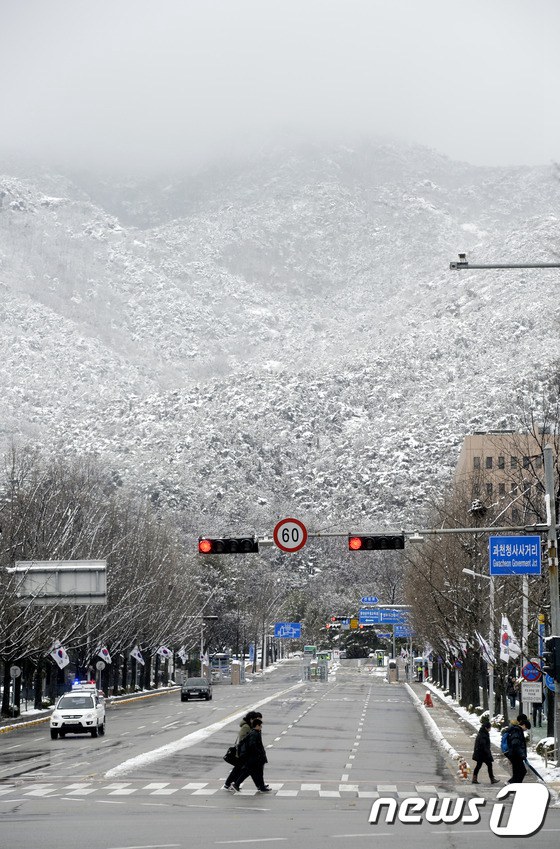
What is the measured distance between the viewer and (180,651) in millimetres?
133250

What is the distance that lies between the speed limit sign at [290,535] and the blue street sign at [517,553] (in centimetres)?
654

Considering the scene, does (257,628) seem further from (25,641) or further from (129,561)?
(25,641)

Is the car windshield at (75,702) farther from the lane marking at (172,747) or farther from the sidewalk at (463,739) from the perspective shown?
the sidewalk at (463,739)

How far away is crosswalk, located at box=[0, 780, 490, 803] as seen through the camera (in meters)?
29.7

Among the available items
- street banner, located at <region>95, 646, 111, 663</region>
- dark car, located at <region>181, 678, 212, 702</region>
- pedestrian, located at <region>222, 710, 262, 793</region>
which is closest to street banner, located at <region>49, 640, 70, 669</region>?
street banner, located at <region>95, 646, 111, 663</region>

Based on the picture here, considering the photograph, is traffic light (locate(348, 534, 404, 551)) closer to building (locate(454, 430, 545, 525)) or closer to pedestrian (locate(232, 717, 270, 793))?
pedestrian (locate(232, 717, 270, 793))

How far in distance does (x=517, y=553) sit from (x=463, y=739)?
14511mm

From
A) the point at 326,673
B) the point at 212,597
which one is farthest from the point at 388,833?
the point at 212,597

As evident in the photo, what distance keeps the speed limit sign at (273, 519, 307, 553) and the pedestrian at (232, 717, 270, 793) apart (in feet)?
19.6

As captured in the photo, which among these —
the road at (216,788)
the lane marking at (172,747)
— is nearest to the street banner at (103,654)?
the lane marking at (172,747)

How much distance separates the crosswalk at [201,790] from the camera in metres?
29.7

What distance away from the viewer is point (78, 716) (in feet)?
174

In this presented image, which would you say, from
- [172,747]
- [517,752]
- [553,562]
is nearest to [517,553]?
[553,562]

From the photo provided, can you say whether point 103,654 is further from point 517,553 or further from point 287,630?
point 287,630
